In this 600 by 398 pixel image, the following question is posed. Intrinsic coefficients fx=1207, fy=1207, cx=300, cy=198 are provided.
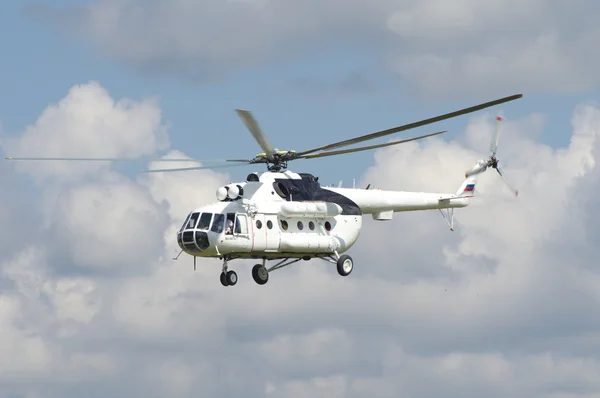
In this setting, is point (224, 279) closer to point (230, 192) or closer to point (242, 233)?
point (242, 233)

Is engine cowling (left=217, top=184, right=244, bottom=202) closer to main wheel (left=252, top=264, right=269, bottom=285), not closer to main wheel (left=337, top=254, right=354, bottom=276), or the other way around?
main wheel (left=252, top=264, right=269, bottom=285)

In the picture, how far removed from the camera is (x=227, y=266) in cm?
6806

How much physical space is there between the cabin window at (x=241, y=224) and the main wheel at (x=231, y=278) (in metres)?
2.80

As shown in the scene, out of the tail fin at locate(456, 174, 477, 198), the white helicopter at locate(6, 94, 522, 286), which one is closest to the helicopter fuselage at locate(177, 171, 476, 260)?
the white helicopter at locate(6, 94, 522, 286)

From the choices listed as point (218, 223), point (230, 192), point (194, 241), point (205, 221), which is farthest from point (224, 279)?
point (230, 192)

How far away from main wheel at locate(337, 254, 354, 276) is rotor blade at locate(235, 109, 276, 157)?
25.3ft

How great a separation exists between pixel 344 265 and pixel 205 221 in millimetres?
9945

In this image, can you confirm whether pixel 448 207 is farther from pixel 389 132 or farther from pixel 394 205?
pixel 389 132

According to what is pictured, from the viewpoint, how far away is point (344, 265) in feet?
235

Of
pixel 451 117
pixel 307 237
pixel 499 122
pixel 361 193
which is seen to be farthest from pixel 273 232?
pixel 499 122

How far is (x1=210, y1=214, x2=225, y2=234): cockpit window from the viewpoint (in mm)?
66000

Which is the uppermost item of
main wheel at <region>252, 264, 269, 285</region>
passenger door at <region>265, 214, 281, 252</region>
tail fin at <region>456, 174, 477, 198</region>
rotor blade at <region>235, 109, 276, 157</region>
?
tail fin at <region>456, 174, 477, 198</region>

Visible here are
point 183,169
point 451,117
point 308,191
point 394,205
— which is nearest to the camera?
point 451,117

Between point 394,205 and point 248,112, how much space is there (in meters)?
15.8
